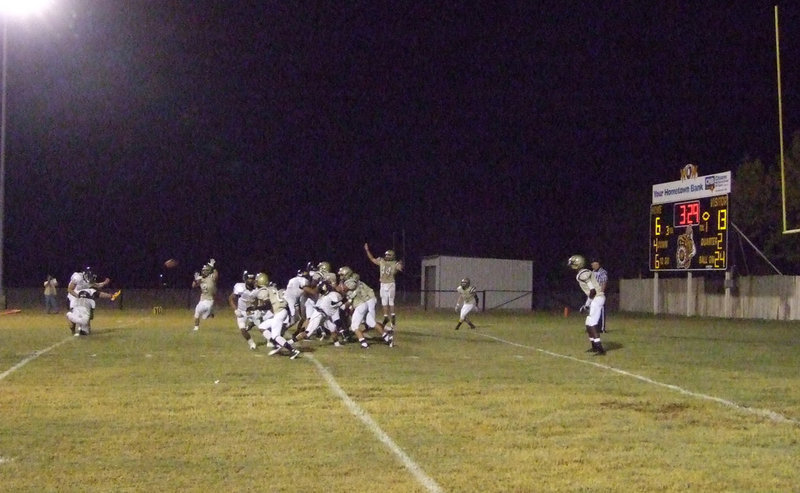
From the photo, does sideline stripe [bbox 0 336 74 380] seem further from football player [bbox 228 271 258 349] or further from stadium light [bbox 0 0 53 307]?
stadium light [bbox 0 0 53 307]

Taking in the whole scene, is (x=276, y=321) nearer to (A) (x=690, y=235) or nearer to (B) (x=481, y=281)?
(A) (x=690, y=235)

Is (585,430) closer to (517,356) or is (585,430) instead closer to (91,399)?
(91,399)

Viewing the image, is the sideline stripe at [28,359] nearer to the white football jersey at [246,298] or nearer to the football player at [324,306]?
the white football jersey at [246,298]

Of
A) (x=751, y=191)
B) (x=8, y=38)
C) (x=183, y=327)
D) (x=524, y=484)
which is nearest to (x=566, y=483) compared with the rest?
(x=524, y=484)

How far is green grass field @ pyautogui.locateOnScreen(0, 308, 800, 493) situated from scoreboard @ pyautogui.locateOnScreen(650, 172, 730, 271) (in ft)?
55.0

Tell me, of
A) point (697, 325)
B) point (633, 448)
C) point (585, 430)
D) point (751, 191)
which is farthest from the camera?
point (751, 191)

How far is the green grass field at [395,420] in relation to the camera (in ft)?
24.8

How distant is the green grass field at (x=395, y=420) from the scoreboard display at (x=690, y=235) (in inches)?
658

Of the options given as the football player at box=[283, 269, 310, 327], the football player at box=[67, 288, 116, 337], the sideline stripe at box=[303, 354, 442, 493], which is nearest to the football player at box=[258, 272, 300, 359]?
the sideline stripe at box=[303, 354, 442, 493]

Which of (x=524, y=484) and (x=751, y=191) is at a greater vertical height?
(x=751, y=191)

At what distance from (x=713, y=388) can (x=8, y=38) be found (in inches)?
1210

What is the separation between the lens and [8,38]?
1377 inches

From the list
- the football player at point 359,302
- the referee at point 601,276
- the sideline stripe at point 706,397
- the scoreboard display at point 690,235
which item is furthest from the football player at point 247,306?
the scoreboard display at point 690,235

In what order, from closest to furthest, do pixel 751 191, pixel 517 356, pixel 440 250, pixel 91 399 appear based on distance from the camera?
1. pixel 91 399
2. pixel 517 356
3. pixel 751 191
4. pixel 440 250
